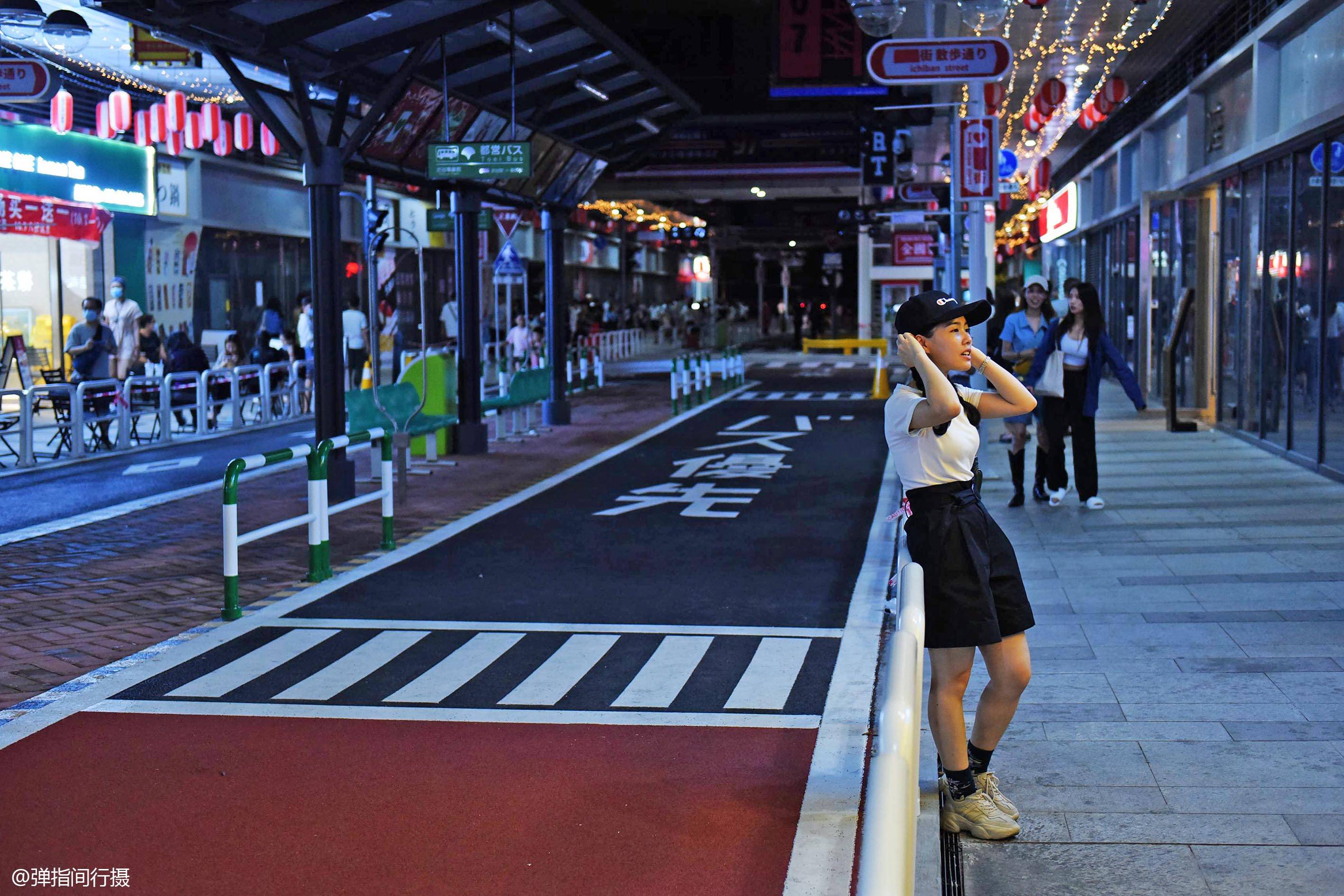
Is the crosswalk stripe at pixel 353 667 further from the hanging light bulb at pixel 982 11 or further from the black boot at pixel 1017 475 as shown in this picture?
the hanging light bulb at pixel 982 11

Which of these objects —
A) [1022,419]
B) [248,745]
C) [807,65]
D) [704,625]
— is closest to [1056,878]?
[248,745]

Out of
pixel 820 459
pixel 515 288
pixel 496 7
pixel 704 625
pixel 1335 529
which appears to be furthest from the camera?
pixel 515 288

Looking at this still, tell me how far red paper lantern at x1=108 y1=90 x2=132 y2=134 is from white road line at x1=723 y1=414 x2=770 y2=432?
33.1ft

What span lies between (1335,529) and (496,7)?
305 inches

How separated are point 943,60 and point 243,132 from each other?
52.0 ft

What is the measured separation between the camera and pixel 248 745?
18.8 feet

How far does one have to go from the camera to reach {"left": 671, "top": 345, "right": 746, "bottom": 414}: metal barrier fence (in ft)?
75.5

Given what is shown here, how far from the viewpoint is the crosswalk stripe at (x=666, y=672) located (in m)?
6.39

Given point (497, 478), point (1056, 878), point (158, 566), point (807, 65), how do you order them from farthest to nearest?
1. point (807, 65)
2. point (497, 478)
3. point (158, 566)
4. point (1056, 878)

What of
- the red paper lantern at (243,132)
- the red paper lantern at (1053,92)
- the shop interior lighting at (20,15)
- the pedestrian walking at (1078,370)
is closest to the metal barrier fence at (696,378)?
the red paper lantern at (1053,92)

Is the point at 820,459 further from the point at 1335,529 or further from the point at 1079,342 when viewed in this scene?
the point at 1335,529

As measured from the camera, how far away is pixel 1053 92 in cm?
1880

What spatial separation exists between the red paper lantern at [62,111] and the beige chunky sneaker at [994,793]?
62.5 ft

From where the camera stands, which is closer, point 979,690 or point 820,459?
point 979,690
